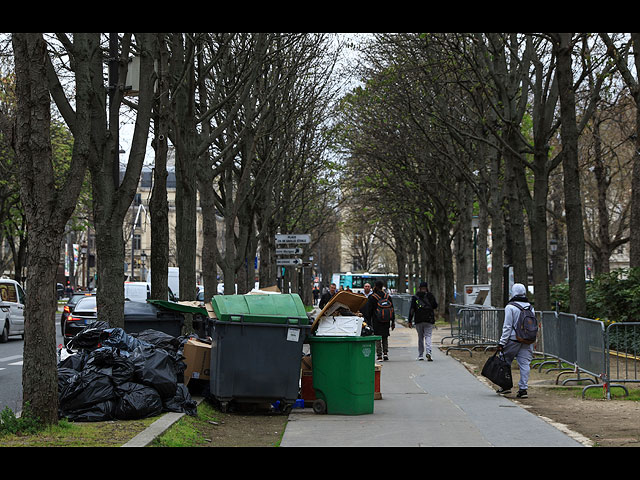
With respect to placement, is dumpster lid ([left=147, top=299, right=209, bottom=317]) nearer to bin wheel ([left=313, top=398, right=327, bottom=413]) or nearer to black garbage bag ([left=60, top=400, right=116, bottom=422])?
bin wheel ([left=313, top=398, right=327, bottom=413])

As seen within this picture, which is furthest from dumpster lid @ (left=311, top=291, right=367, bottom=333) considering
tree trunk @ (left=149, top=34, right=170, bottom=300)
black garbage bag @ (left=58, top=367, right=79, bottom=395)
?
tree trunk @ (left=149, top=34, right=170, bottom=300)

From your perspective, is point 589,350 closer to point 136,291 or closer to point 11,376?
point 11,376

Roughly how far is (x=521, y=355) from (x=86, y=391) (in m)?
6.90

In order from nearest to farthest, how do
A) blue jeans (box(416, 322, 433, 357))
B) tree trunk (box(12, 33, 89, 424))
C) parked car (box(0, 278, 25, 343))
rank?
tree trunk (box(12, 33, 89, 424))
blue jeans (box(416, 322, 433, 357))
parked car (box(0, 278, 25, 343))

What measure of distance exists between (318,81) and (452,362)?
1356cm

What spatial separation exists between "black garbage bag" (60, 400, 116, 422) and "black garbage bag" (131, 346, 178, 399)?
1.72 ft

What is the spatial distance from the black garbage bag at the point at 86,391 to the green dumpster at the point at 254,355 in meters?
1.78

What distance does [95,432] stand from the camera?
8875 mm

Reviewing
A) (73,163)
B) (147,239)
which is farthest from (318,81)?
(147,239)

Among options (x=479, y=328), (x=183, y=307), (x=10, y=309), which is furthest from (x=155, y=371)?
(x=10, y=309)

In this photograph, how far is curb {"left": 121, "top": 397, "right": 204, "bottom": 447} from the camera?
8102 mm

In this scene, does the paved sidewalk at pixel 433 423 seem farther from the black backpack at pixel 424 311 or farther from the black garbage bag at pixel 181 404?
the black backpack at pixel 424 311

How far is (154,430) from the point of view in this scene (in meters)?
8.80
